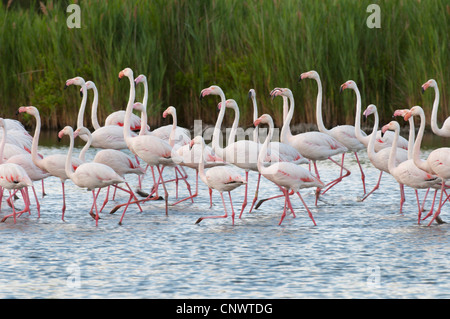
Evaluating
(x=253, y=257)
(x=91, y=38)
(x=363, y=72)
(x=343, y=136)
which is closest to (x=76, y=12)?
(x=91, y=38)

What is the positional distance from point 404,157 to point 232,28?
851 cm

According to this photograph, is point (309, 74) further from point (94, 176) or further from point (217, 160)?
point (94, 176)

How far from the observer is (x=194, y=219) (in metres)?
9.83

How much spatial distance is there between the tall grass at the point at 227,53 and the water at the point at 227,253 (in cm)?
605

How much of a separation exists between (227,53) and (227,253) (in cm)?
1083

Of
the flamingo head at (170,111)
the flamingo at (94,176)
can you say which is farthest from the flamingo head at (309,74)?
the flamingo at (94,176)

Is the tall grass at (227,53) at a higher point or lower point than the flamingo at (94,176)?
higher

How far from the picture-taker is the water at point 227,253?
6.70 metres

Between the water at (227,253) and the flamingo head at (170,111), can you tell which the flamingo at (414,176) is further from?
the flamingo head at (170,111)

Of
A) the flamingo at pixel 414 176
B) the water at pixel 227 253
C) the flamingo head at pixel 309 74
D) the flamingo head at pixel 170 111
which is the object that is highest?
the flamingo head at pixel 309 74

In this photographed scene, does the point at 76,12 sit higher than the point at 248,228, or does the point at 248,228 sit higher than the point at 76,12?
the point at 76,12

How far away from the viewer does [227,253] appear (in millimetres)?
7961

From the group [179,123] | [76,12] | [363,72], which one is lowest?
[179,123]
